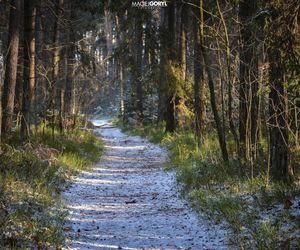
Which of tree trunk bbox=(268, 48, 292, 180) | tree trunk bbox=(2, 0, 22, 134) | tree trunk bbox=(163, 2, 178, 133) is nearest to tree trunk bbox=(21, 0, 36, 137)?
tree trunk bbox=(2, 0, 22, 134)

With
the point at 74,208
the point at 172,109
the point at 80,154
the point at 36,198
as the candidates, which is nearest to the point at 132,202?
the point at 74,208

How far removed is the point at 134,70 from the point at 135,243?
1360 centimetres

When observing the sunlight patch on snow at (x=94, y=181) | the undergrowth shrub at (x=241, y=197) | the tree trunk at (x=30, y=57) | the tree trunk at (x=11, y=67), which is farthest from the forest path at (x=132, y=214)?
the tree trunk at (x=30, y=57)

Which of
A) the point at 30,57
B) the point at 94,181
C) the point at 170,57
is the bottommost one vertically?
the point at 94,181

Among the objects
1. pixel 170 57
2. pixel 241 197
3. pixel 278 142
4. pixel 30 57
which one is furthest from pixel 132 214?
pixel 170 57

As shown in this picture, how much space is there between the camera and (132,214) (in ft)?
26.5

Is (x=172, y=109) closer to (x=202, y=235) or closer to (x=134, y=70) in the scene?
(x=134, y=70)

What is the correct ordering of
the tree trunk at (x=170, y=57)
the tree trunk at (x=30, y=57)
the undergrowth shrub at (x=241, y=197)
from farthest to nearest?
the tree trunk at (x=170, y=57)
the tree trunk at (x=30, y=57)
the undergrowth shrub at (x=241, y=197)

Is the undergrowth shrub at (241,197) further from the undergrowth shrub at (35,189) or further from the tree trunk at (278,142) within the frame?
the undergrowth shrub at (35,189)

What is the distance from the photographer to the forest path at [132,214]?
6309 mm

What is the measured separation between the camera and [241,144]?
10125mm

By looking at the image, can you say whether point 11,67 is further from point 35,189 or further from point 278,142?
point 278,142

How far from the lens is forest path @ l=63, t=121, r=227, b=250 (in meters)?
6.31

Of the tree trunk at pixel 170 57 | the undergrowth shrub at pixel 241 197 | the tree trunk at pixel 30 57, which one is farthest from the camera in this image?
the tree trunk at pixel 170 57
